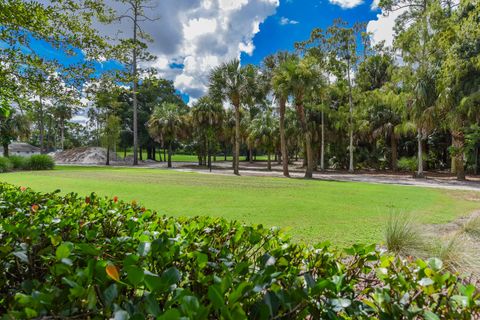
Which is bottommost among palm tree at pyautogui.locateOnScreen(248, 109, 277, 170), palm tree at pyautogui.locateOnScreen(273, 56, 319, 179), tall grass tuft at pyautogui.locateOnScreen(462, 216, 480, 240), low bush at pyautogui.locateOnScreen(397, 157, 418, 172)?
tall grass tuft at pyautogui.locateOnScreen(462, 216, 480, 240)

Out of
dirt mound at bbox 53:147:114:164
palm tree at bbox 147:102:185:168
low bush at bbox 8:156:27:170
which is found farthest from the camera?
dirt mound at bbox 53:147:114:164

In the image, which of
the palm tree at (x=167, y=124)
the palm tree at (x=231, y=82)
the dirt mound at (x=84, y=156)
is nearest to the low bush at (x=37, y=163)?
the palm tree at (x=167, y=124)

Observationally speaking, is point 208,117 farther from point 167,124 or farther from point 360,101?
point 360,101

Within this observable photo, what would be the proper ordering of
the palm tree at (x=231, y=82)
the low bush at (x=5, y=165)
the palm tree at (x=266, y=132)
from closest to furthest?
the palm tree at (x=231, y=82) < the low bush at (x=5, y=165) < the palm tree at (x=266, y=132)

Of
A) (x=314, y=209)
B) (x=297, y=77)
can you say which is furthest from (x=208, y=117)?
(x=314, y=209)

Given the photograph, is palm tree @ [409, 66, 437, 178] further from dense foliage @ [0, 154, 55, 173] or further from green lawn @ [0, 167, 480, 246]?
dense foliage @ [0, 154, 55, 173]

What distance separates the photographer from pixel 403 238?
529 centimetres

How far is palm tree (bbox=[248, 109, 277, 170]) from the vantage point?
127 ft

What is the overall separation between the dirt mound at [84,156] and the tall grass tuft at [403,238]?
47574 millimetres

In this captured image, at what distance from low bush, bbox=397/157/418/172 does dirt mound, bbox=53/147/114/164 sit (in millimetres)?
39722

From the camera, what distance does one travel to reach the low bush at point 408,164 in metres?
28.9

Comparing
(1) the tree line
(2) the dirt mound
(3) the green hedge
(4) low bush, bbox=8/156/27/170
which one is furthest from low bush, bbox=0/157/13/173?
(3) the green hedge

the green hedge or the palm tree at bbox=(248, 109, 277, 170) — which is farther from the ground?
the palm tree at bbox=(248, 109, 277, 170)

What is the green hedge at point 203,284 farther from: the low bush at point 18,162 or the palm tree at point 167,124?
the palm tree at point 167,124
